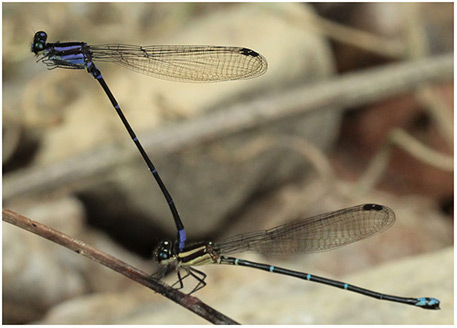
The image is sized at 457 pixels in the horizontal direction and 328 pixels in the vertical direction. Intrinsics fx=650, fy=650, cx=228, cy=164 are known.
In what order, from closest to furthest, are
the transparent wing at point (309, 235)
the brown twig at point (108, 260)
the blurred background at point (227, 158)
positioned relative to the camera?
the brown twig at point (108, 260)
the transparent wing at point (309, 235)
the blurred background at point (227, 158)

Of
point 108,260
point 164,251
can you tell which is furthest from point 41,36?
point 164,251

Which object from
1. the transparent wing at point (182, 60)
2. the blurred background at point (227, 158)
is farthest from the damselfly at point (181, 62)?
the blurred background at point (227, 158)

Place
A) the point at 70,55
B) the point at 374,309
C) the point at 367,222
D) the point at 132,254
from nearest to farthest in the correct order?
1. the point at 70,55
2. the point at 367,222
3. the point at 374,309
4. the point at 132,254

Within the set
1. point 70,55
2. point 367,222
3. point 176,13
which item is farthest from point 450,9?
point 70,55

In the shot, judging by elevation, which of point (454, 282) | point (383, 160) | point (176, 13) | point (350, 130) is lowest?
point (454, 282)

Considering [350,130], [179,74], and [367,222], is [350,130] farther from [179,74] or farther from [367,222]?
[179,74]

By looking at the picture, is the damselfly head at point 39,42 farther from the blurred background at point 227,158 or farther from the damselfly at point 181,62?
the blurred background at point 227,158

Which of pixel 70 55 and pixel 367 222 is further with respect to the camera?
pixel 367 222

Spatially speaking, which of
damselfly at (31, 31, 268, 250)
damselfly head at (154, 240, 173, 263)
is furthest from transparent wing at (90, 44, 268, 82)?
damselfly head at (154, 240, 173, 263)
